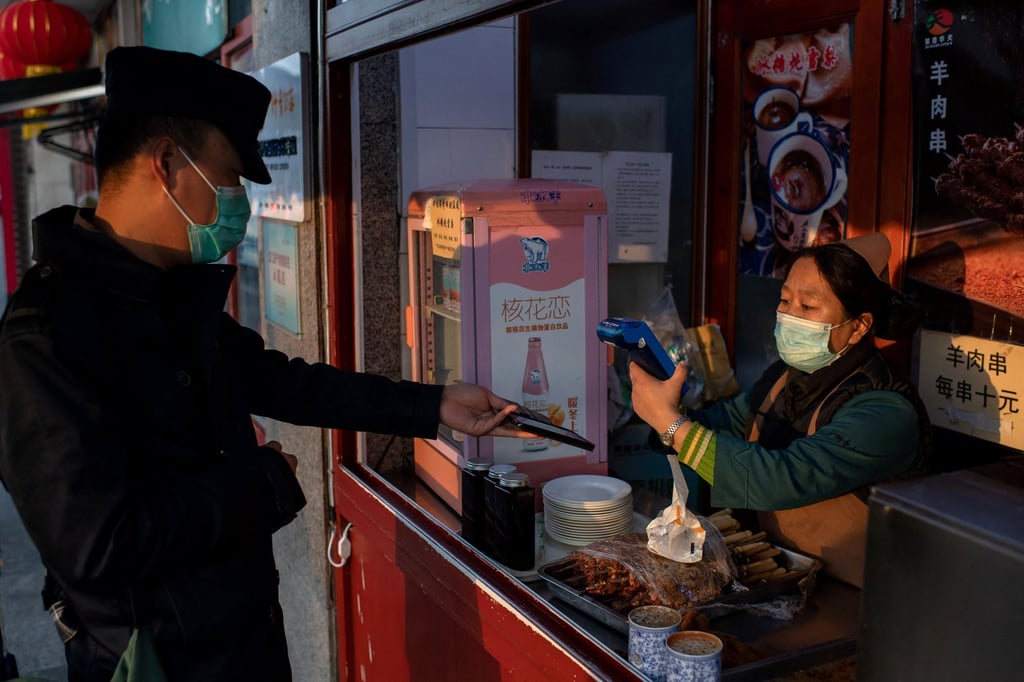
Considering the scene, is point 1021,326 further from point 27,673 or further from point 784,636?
point 27,673

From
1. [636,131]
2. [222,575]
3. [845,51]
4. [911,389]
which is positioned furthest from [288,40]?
[911,389]

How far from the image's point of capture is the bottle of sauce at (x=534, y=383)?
2.70 meters

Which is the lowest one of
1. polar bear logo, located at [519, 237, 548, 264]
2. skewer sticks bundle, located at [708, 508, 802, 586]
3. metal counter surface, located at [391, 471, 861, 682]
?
metal counter surface, located at [391, 471, 861, 682]

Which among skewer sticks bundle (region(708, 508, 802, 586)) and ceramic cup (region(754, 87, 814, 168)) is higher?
ceramic cup (region(754, 87, 814, 168))

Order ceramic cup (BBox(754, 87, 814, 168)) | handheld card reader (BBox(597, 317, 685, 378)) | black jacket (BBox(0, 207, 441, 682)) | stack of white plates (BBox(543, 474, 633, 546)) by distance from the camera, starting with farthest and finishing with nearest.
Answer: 1. ceramic cup (BBox(754, 87, 814, 168))
2. stack of white plates (BBox(543, 474, 633, 546))
3. handheld card reader (BBox(597, 317, 685, 378))
4. black jacket (BBox(0, 207, 441, 682))

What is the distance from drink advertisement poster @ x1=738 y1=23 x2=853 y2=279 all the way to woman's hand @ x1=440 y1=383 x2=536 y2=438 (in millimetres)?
1356

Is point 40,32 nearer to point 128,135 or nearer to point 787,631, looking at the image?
point 128,135

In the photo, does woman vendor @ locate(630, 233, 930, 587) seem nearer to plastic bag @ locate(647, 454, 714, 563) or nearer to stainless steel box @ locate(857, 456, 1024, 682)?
plastic bag @ locate(647, 454, 714, 563)

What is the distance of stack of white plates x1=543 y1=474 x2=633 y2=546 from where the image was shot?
2441mm

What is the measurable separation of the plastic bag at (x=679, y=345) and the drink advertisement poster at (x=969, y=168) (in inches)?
30.2

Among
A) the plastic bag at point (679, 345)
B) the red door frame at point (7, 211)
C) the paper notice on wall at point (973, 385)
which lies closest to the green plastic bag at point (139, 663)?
the plastic bag at point (679, 345)

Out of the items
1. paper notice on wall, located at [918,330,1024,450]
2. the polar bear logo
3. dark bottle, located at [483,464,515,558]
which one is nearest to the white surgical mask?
paper notice on wall, located at [918,330,1024,450]

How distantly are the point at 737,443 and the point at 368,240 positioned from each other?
162 centimetres

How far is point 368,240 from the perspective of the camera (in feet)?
10.8
